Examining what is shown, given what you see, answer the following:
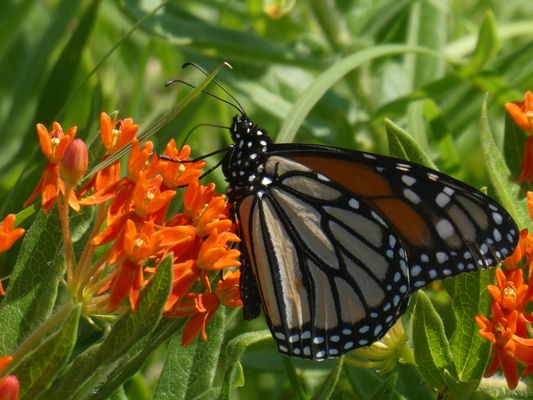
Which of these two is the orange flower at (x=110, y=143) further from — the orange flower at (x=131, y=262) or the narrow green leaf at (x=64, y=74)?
the narrow green leaf at (x=64, y=74)

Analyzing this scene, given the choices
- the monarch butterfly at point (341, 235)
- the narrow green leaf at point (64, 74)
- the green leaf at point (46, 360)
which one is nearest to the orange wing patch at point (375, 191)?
the monarch butterfly at point (341, 235)

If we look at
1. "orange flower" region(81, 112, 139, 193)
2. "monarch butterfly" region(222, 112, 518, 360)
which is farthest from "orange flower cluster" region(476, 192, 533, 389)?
"orange flower" region(81, 112, 139, 193)

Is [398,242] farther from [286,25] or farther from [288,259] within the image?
[286,25]

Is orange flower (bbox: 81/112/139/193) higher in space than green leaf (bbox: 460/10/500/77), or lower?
lower

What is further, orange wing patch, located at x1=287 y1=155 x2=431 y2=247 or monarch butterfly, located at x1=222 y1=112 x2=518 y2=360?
orange wing patch, located at x1=287 y1=155 x2=431 y2=247

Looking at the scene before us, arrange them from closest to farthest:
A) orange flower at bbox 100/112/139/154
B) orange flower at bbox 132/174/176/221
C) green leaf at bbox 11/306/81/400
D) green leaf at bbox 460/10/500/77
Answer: green leaf at bbox 11/306/81/400, orange flower at bbox 132/174/176/221, orange flower at bbox 100/112/139/154, green leaf at bbox 460/10/500/77

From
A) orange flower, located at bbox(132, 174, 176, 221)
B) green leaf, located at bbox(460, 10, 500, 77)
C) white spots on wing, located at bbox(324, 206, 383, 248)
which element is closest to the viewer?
orange flower, located at bbox(132, 174, 176, 221)

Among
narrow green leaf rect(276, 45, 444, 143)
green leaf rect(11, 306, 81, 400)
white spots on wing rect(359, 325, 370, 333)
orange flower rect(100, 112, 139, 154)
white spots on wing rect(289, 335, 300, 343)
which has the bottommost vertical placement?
green leaf rect(11, 306, 81, 400)

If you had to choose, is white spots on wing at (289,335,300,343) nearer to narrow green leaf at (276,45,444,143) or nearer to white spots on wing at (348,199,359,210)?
white spots on wing at (348,199,359,210)

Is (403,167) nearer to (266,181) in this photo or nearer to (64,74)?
(266,181)
